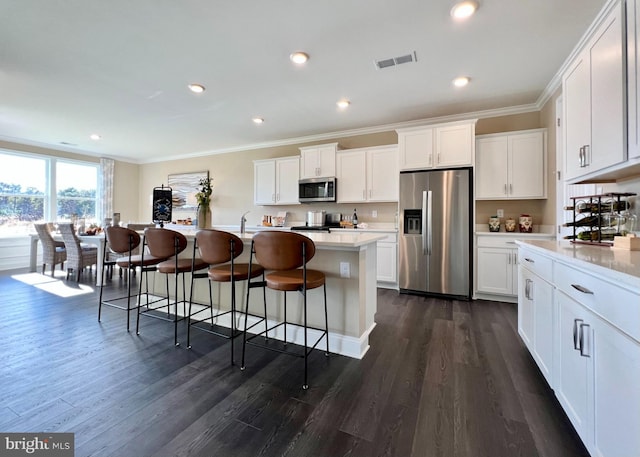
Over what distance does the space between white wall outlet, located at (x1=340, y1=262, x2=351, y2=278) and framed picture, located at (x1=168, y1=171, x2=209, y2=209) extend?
18.7ft

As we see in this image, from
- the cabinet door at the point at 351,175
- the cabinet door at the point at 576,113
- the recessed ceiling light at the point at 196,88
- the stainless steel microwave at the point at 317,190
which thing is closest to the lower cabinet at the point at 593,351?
the cabinet door at the point at 576,113

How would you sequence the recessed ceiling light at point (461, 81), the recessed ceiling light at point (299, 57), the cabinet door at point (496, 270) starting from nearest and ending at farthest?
the recessed ceiling light at point (299, 57)
the recessed ceiling light at point (461, 81)
the cabinet door at point (496, 270)

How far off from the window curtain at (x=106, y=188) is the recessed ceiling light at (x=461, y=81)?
8166 mm

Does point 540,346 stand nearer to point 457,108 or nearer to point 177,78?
point 457,108

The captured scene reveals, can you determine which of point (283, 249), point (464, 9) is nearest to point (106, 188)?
point (283, 249)

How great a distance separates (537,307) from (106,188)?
8.93 metres

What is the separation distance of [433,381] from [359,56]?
292 cm

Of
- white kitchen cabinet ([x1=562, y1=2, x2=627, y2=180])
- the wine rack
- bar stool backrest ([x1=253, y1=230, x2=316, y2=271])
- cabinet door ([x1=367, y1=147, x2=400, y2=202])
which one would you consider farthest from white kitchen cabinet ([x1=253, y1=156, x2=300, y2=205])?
the wine rack

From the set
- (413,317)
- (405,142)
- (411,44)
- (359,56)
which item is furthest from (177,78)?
(413,317)

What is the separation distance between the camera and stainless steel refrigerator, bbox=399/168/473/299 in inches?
146

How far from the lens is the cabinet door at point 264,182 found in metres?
5.47

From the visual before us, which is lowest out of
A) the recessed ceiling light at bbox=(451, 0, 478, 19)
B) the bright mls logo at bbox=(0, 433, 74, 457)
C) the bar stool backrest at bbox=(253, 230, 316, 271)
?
the bright mls logo at bbox=(0, 433, 74, 457)

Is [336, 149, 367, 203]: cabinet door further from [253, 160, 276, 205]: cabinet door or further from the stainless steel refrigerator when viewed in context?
[253, 160, 276, 205]: cabinet door

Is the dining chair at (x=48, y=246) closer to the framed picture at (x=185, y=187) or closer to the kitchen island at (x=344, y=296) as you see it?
the framed picture at (x=185, y=187)
